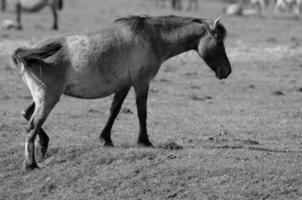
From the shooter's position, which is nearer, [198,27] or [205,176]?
[205,176]

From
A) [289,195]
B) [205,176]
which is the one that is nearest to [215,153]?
[205,176]

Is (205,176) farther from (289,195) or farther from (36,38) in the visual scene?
(36,38)

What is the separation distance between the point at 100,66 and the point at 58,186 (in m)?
1.75

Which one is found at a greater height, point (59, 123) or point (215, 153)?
point (215, 153)

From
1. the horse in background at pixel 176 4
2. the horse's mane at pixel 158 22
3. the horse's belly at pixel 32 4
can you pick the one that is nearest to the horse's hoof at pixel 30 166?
the horse's mane at pixel 158 22

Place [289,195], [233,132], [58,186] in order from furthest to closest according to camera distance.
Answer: [233,132] → [58,186] → [289,195]

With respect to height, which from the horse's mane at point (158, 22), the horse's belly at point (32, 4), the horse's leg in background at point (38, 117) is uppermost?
the horse's mane at point (158, 22)

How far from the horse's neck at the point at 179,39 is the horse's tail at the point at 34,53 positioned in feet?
5.21

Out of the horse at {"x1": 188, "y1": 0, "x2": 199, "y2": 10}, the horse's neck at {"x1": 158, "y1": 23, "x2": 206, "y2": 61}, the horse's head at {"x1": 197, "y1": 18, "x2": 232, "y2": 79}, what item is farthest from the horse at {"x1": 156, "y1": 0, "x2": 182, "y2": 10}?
the horse's neck at {"x1": 158, "y1": 23, "x2": 206, "y2": 61}

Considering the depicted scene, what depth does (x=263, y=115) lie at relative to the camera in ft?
52.1

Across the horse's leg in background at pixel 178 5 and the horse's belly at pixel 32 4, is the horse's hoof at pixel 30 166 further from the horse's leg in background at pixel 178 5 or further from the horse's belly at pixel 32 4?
the horse's leg in background at pixel 178 5

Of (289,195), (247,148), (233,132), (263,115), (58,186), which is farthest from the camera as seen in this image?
(263,115)

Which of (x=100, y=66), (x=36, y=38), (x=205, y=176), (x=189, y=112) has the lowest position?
(x=36, y=38)

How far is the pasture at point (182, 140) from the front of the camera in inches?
418
